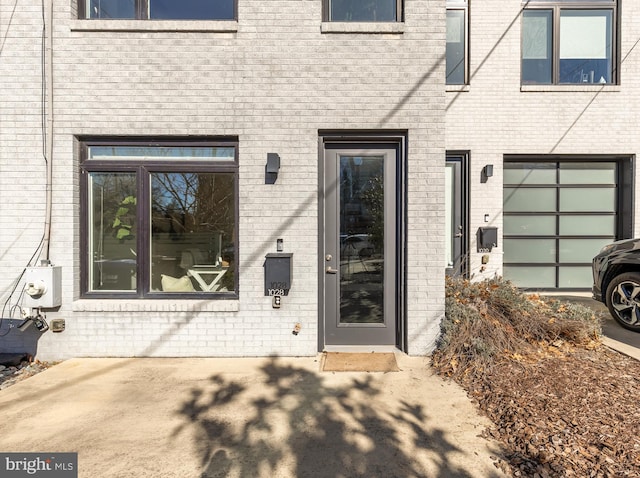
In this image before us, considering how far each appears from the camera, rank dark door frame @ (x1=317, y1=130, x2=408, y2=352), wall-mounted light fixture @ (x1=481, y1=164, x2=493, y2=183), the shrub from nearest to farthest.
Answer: the shrub → dark door frame @ (x1=317, y1=130, x2=408, y2=352) → wall-mounted light fixture @ (x1=481, y1=164, x2=493, y2=183)

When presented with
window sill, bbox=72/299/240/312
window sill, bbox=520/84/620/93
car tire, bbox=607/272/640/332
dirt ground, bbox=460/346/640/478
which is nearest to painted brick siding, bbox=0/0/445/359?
window sill, bbox=72/299/240/312

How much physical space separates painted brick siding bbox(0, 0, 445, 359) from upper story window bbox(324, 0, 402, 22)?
0.32 meters

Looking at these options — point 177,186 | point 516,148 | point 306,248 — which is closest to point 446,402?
point 306,248

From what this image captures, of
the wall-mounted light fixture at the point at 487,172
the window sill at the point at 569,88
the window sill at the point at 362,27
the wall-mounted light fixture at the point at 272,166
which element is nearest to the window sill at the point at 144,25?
the window sill at the point at 362,27

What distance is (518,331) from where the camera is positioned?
418 centimetres

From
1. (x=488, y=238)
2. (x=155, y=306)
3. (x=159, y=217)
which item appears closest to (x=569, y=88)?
(x=488, y=238)

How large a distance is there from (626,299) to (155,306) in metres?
6.24

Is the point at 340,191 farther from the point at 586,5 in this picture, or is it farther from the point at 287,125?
the point at 586,5

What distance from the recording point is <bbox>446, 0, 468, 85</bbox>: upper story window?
6758mm

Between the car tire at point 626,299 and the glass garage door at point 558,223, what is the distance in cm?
→ 224

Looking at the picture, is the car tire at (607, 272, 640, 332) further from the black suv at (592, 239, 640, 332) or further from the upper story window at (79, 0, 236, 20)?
the upper story window at (79, 0, 236, 20)

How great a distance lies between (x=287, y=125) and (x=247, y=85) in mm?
671

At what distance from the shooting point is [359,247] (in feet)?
14.4

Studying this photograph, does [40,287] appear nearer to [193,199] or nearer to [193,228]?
[193,228]
